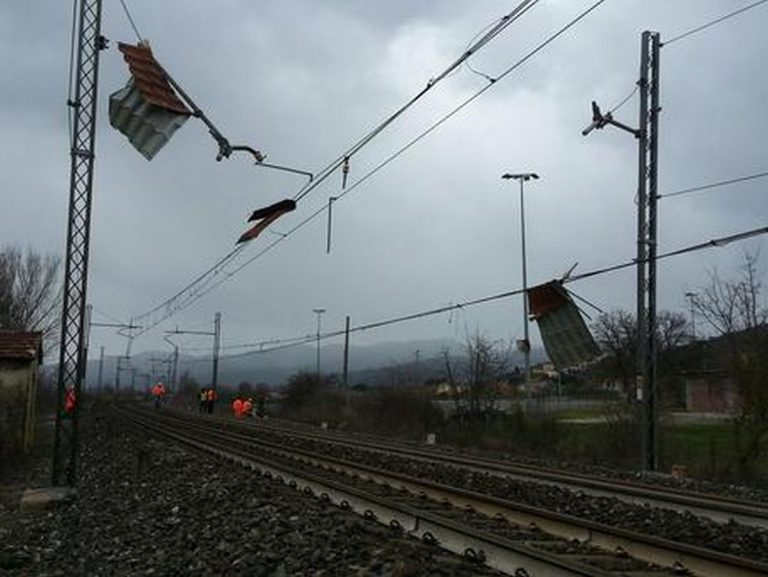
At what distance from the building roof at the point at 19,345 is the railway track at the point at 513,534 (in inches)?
827

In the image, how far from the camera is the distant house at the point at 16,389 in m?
34.4

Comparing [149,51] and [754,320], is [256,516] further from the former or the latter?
[754,320]

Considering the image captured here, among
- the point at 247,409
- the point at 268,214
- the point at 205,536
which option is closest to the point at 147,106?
the point at 268,214

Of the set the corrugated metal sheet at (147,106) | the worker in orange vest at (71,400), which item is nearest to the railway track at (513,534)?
the worker in orange vest at (71,400)

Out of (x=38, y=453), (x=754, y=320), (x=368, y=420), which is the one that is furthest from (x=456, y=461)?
(x=368, y=420)

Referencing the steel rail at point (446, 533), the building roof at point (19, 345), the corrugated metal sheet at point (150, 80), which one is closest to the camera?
the steel rail at point (446, 533)

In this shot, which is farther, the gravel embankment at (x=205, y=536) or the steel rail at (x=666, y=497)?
the steel rail at (x=666, y=497)

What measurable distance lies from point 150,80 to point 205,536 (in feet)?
29.0

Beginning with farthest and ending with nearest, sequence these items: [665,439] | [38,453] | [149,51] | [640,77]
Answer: [38,453] < [665,439] < [640,77] < [149,51]

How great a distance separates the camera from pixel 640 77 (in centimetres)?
2667

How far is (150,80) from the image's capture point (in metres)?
17.1

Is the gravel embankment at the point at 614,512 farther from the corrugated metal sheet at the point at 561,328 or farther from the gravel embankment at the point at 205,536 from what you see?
the corrugated metal sheet at the point at 561,328

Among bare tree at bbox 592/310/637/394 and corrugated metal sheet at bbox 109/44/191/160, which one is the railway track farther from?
bare tree at bbox 592/310/637/394

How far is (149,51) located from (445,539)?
11.3 metres
